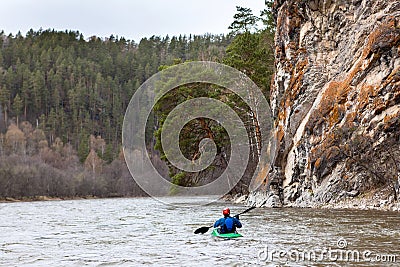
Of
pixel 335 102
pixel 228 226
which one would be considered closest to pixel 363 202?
pixel 335 102

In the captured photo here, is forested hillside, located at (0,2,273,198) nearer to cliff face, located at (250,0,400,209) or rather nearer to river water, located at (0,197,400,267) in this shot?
cliff face, located at (250,0,400,209)

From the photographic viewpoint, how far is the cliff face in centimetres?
2378

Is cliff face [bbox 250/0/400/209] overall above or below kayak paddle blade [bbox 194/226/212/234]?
above

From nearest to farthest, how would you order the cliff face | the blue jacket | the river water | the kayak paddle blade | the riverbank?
the river water < the blue jacket < the kayak paddle blade < the riverbank < the cliff face

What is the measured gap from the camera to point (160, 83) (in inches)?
1775

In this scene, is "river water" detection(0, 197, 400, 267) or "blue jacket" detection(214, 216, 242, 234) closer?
"river water" detection(0, 197, 400, 267)

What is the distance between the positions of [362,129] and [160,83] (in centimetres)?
2366

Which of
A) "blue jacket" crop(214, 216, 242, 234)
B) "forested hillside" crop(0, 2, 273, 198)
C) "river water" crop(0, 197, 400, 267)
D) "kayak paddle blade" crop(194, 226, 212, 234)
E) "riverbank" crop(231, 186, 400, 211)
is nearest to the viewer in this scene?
"river water" crop(0, 197, 400, 267)

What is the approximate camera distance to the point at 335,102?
88.9ft

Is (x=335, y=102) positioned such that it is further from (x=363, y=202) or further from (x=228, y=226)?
(x=228, y=226)

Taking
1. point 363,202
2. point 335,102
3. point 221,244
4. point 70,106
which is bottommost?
point 221,244

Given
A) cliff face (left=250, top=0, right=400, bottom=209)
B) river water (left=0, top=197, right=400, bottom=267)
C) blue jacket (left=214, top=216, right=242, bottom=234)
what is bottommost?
river water (left=0, top=197, right=400, bottom=267)

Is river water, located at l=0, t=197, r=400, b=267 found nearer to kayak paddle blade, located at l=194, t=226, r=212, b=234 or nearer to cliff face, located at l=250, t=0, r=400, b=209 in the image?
kayak paddle blade, located at l=194, t=226, r=212, b=234

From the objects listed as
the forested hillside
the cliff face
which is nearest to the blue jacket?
the cliff face
